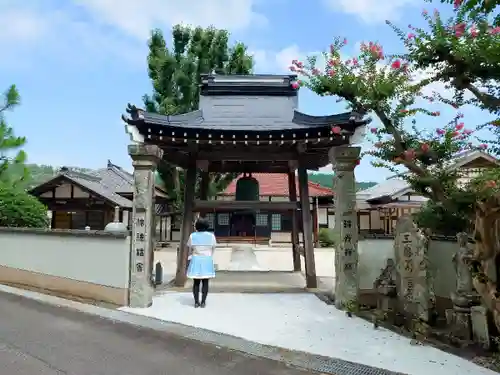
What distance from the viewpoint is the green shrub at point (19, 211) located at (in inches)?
481

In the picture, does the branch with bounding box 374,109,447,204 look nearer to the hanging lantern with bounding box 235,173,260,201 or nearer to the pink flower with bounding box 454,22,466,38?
the pink flower with bounding box 454,22,466,38

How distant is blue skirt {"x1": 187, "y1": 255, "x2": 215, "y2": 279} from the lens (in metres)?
7.91

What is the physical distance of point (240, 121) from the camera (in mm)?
11000

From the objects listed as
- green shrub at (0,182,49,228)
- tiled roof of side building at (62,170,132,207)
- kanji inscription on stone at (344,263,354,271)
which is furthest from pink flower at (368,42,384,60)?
tiled roof of side building at (62,170,132,207)

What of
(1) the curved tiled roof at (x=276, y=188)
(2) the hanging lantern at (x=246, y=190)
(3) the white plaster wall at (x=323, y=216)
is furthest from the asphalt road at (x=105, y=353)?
(3) the white plaster wall at (x=323, y=216)

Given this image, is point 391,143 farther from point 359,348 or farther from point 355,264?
point 359,348

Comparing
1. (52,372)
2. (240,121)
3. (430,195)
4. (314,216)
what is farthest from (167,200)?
(52,372)

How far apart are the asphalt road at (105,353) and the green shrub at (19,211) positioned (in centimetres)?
611

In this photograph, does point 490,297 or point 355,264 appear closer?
point 490,297

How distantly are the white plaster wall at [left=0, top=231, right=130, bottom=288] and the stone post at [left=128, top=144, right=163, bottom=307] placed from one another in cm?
23

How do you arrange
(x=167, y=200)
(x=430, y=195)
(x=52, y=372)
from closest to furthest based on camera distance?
(x=52, y=372)
(x=430, y=195)
(x=167, y=200)

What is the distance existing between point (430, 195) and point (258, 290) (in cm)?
458

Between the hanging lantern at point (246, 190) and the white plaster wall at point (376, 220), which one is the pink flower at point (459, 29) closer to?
the hanging lantern at point (246, 190)

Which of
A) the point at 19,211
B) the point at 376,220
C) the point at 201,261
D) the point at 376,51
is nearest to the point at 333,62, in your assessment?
the point at 376,51
